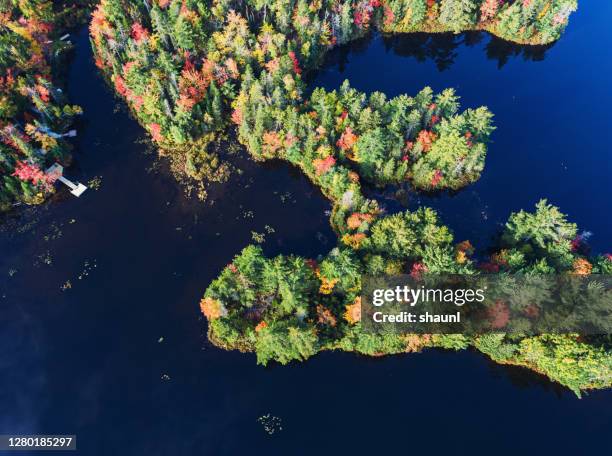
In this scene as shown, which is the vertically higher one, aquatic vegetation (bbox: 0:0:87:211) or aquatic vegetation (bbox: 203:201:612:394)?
aquatic vegetation (bbox: 0:0:87:211)

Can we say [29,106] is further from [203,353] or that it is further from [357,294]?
[357,294]

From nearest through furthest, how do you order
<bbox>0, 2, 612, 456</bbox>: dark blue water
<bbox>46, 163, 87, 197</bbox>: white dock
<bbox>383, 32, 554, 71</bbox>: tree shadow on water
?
1. <bbox>0, 2, 612, 456</bbox>: dark blue water
2. <bbox>46, 163, 87, 197</bbox>: white dock
3. <bbox>383, 32, 554, 71</bbox>: tree shadow on water

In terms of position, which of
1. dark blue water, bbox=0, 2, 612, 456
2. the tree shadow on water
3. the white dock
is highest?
the tree shadow on water

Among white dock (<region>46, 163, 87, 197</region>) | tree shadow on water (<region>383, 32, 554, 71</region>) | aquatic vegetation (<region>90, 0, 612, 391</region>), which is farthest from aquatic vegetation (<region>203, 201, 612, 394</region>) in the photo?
tree shadow on water (<region>383, 32, 554, 71</region>)

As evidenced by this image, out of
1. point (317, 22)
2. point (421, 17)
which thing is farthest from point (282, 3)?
point (421, 17)

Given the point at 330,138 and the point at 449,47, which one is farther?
the point at 449,47

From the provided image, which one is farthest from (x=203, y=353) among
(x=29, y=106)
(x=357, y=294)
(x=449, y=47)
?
(x=449, y=47)

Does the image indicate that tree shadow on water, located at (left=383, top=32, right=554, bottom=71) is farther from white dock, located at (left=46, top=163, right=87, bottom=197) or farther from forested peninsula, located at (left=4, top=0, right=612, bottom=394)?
white dock, located at (left=46, top=163, right=87, bottom=197)
